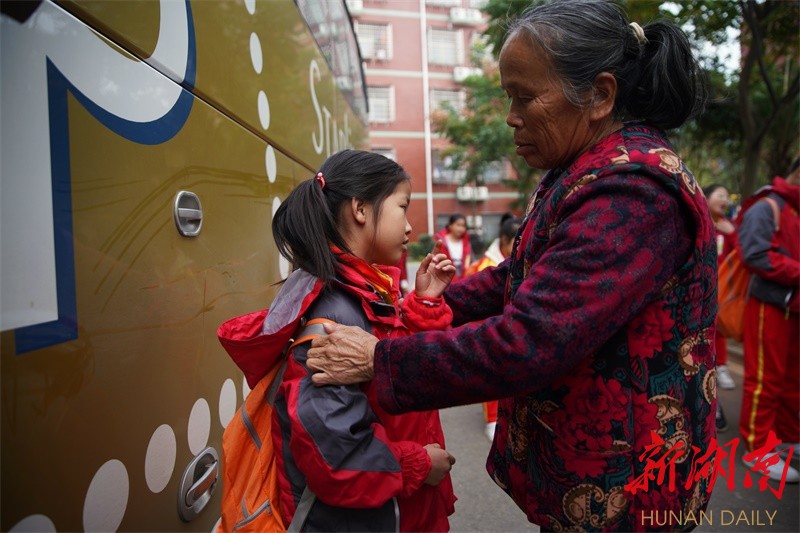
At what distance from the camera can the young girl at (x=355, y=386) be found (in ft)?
3.60

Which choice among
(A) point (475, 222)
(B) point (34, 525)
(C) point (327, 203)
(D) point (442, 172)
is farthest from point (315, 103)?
(D) point (442, 172)

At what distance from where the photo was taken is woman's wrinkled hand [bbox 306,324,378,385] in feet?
3.67

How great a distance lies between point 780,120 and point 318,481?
1050cm

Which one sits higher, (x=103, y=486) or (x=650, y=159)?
(x=650, y=159)

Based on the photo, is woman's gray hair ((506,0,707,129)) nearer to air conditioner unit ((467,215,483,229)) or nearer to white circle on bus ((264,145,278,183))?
white circle on bus ((264,145,278,183))

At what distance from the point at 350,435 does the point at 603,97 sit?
97 cm

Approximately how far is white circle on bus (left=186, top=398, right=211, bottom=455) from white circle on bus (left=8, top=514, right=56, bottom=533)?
51 centimetres

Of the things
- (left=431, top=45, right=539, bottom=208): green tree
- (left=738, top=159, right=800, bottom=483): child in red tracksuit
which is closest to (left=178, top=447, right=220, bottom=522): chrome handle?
(left=738, top=159, right=800, bottom=483): child in red tracksuit

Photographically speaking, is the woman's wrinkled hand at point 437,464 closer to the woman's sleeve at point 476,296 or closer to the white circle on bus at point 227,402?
the woman's sleeve at point 476,296

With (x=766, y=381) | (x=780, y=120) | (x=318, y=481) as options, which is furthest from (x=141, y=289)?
(x=780, y=120)

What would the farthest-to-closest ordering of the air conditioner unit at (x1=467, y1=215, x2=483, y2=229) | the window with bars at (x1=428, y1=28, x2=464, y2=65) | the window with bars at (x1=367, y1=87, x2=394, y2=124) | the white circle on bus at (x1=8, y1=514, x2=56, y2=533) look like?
the window with bars at (x1=428, y1=28, x2=464, y2=65), the air conditioner unit at (x1=467, y1=215, x2=483, y2=229), the window with bars at (x1=367, y1=87, x2=394, y2=124), the white circle on bus at (x1=8, y1=514, x2=56, y2=533)

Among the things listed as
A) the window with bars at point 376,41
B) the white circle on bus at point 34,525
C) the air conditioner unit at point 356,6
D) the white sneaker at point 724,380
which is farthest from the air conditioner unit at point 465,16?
the white circle on bus at point 34,525

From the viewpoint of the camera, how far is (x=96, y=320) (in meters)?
0.95

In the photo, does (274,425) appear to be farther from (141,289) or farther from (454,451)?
(454,451)
